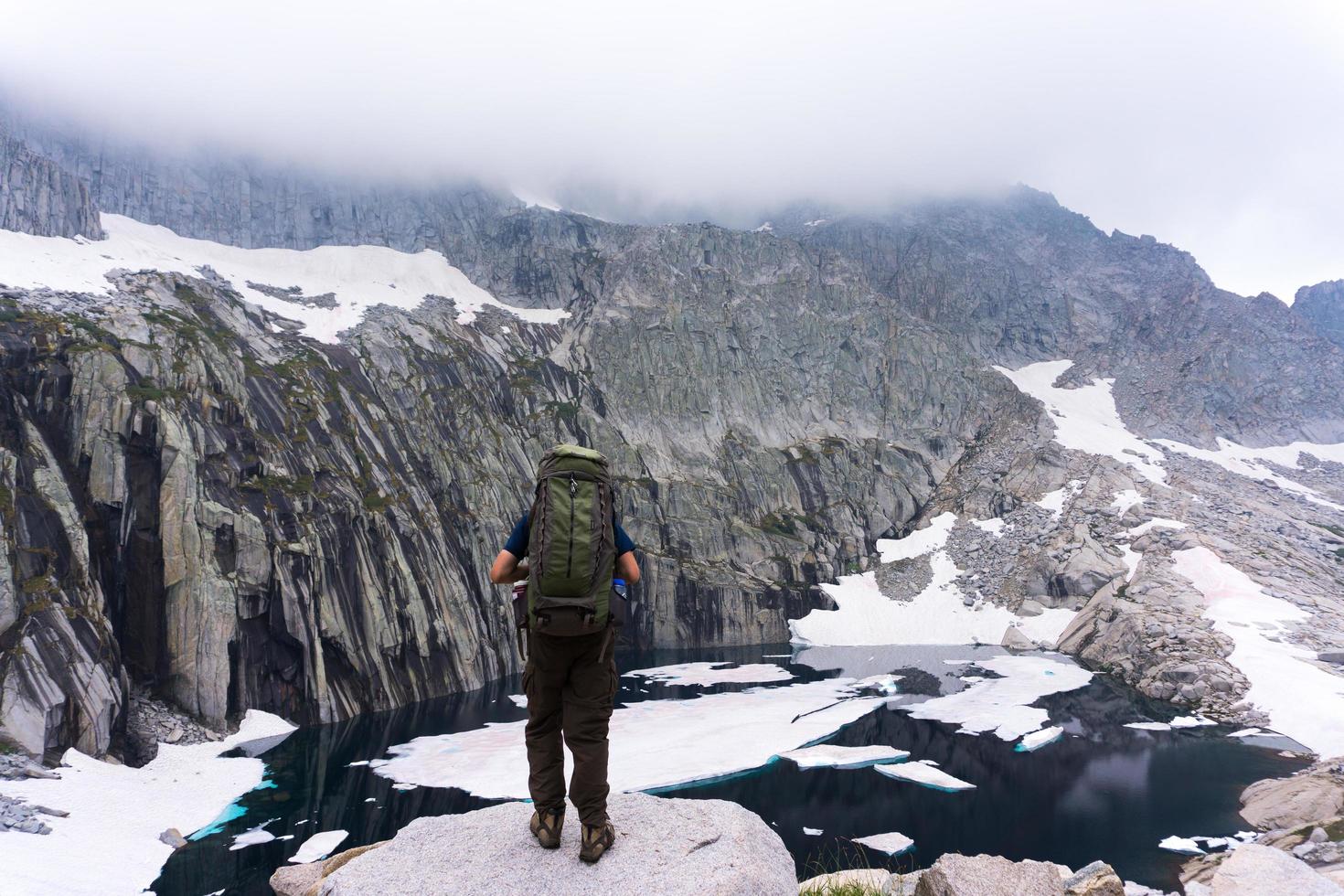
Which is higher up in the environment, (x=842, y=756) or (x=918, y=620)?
(x=842, y=756)

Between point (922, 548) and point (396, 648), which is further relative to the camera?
point (922, 548)

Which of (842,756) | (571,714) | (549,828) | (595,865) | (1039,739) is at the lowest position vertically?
(1039,739)

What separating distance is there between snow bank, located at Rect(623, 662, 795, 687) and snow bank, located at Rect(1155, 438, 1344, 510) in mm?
91899

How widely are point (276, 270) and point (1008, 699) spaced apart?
121176 mm

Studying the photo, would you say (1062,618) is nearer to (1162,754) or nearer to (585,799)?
(1162,754)

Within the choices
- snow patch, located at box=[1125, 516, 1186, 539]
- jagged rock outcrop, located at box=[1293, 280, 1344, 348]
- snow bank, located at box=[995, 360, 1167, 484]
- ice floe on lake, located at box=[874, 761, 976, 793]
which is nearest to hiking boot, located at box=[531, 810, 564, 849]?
ice floe on lake, located at box=[874, 761, 976, 793]

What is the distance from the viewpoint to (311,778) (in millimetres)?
36594

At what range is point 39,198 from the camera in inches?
3273

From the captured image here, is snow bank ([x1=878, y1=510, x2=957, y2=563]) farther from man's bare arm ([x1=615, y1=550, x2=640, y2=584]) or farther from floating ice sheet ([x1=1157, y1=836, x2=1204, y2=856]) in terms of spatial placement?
man's bare arm ([x1=615, y1=550, x2=640, y2=584])

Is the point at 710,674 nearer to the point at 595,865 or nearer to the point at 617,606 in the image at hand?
the point at 595,865

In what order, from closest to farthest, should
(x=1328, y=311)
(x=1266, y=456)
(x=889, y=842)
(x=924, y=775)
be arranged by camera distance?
(x=889, y=842) → (x=924, y=775) → (x=1266, y=456) → (x=1328, y=311)

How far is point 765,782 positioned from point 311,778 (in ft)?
79.8

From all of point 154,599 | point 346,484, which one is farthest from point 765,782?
point 346,484

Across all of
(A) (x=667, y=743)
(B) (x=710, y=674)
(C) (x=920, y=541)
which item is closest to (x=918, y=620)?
(C) (x=920, y=541)
